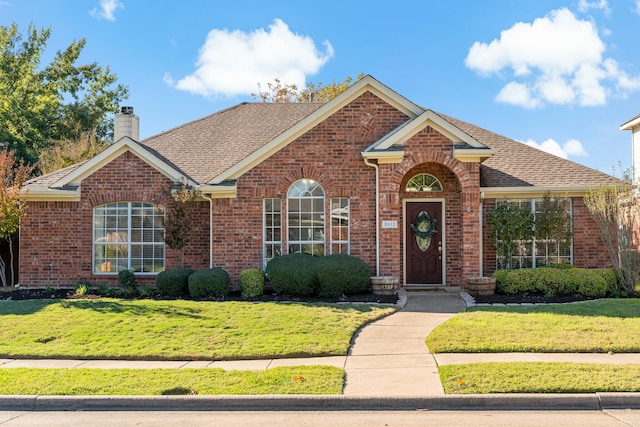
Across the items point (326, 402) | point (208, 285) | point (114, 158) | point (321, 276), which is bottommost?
point (326, 402)

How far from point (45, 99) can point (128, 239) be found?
65.0 feet

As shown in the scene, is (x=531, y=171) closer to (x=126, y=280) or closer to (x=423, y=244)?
(x=423, y=244)

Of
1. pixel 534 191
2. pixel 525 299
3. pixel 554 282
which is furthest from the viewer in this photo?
pixel 534 191

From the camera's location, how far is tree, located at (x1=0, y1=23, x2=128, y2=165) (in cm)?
3091

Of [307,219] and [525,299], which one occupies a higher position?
[307,219]

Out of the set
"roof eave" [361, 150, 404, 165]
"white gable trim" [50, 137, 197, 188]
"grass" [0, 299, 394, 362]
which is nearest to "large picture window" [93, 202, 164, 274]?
"white gable trim" [50, 137, 197, 188]

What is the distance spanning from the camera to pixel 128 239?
16.7 metres

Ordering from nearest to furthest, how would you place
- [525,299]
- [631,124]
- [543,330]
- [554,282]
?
[543,330], [525,299], [554,282], [631,124]

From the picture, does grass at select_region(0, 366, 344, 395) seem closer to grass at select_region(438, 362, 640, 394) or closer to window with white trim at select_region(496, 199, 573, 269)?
grass at select_region(438, 362, 640, 394)

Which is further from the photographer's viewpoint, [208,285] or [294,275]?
[208,285]

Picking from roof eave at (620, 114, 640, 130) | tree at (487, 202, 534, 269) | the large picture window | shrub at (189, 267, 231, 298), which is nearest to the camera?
shrub at (189, 267, 231, 298)

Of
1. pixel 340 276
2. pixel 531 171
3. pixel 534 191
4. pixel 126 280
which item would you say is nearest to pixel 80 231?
pixel 126 280

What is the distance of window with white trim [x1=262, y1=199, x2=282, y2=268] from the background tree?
682 centimetres

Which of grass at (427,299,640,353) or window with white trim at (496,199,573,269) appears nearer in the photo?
grass at (427,299,640,353)
